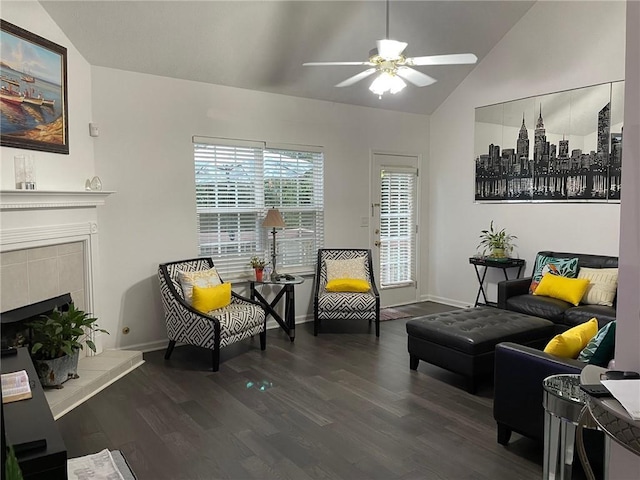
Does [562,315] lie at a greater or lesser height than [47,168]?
lesser

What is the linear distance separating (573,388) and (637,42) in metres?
1.34

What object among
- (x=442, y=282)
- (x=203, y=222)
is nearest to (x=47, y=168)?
(x=203, y=222)

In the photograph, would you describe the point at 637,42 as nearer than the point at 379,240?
Yes

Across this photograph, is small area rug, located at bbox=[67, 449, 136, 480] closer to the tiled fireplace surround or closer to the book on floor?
the book on floor

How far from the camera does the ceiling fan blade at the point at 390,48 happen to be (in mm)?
3355

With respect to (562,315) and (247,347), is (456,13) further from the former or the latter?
(247,347)

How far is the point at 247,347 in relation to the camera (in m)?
4.93

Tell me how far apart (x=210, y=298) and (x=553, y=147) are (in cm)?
406

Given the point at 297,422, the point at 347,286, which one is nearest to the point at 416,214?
the point at 347,286

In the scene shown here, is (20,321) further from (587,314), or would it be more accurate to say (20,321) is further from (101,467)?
(587,314)

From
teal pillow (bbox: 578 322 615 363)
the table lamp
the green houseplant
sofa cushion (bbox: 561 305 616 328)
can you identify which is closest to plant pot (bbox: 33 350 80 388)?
the green houseplant

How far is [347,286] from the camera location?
220 inches

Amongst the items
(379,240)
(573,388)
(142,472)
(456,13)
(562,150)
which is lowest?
(142,472)

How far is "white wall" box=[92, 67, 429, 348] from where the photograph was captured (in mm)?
4555
